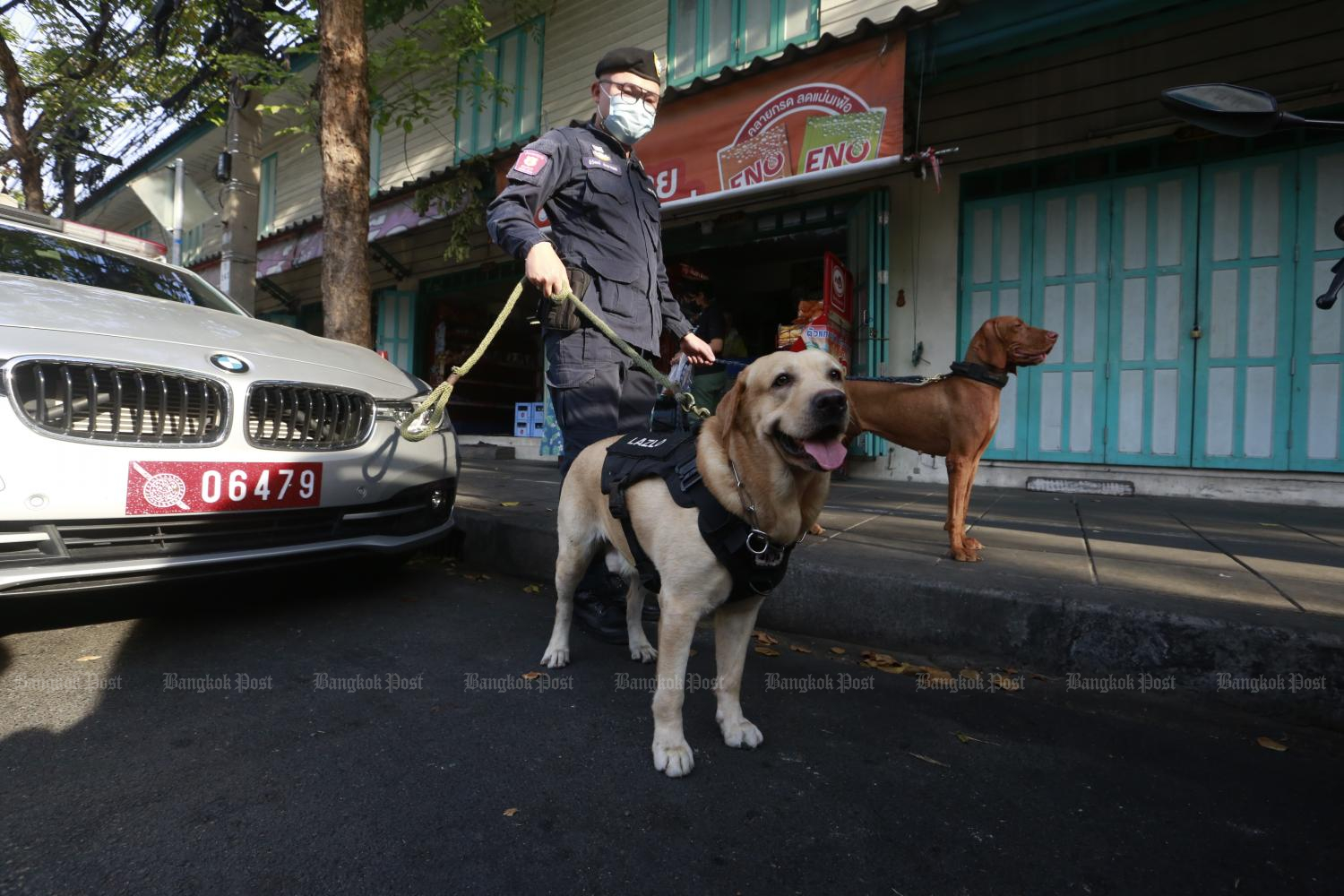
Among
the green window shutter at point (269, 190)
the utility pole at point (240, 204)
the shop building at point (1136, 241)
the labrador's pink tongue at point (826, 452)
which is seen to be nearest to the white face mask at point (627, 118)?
the labrador's pink tongue at point (826, 452)

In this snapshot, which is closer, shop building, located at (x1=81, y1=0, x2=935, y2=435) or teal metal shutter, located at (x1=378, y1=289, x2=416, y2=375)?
shop building, located at (x1=81, y1=0, x2=935, y2=435)

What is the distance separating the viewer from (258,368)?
2.31 meters

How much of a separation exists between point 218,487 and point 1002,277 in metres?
6.10

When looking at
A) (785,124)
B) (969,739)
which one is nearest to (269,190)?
(785,124)

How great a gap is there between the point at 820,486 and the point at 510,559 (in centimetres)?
224

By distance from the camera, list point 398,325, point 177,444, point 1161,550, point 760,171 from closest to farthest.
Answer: point 177,444
point 1161,550
point 760,171
point 398,325

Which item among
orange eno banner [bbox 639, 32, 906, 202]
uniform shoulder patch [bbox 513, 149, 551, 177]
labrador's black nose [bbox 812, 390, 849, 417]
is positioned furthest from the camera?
orange eno banner [bbox 639, 32, 906, 202]

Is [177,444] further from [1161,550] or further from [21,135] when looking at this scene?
[21,135]

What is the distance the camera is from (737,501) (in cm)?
162

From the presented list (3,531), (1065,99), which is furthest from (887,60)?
(3,531)

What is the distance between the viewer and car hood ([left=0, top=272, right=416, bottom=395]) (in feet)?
6.76

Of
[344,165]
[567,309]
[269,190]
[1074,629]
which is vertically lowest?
[1074,629]

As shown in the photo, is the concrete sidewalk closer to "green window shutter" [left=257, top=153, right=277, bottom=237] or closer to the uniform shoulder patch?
the uniform shoulder patch

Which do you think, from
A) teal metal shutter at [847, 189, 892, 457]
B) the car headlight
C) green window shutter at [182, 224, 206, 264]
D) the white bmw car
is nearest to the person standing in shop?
teal metal shutter at [847, 189, 892, 457]
